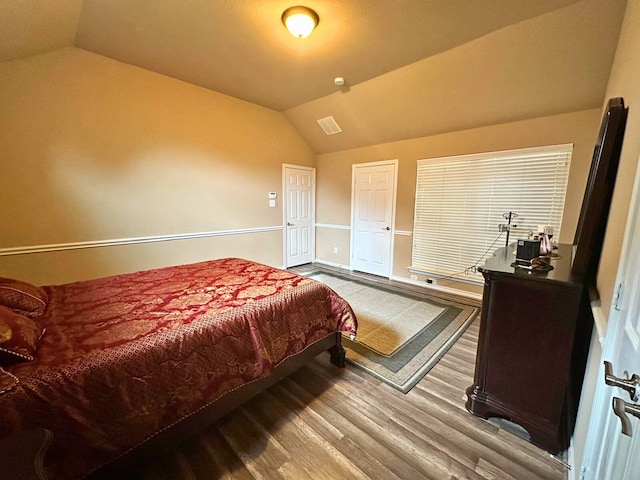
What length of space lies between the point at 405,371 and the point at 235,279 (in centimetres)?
163

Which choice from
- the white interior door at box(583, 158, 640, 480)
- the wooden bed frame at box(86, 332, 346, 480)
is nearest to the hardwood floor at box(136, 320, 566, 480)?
the wooden bed frame at box(86, 332, 346, 480)

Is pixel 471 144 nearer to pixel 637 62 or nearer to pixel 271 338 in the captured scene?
pixel 637 62

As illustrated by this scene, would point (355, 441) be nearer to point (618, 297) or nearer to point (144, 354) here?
point (144, 354)

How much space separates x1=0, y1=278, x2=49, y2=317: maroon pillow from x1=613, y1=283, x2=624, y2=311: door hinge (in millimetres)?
2778

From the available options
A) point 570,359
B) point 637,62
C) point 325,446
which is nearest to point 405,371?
point 325,446

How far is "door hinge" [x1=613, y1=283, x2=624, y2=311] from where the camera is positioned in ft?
2.83

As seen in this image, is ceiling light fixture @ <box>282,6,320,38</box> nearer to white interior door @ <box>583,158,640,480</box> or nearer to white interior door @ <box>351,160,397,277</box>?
white interior door @ <box>583,158,640,480</box>

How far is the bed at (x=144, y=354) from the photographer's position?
3.38ft

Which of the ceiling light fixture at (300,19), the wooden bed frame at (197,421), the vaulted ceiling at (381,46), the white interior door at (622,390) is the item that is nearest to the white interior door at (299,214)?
the vaulted ceiling at (381,46)

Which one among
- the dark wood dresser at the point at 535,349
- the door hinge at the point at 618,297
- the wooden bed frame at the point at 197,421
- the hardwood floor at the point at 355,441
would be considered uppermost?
the door hinge at the point at 618,297

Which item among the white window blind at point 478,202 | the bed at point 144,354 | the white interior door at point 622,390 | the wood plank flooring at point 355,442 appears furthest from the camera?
the white window blind at point 478,202

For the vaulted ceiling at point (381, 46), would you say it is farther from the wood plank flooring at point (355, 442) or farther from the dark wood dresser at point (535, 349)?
the wood plank flooring at point (355, 442)

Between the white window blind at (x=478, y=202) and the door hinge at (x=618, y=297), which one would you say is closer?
the door hinge at (x=618, y=297)

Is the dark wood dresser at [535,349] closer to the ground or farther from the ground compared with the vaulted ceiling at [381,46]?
closer to the ground
